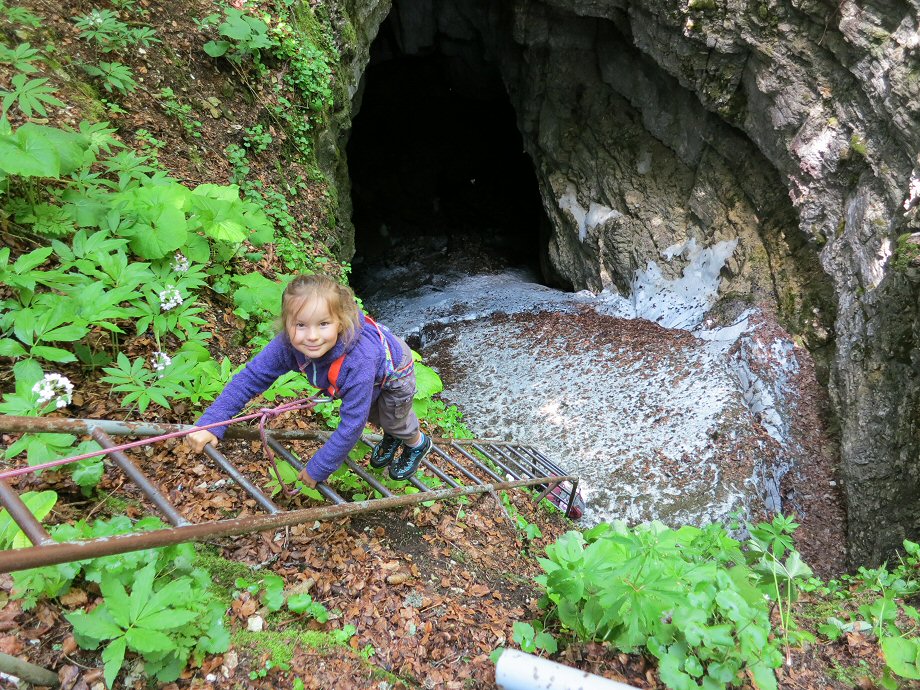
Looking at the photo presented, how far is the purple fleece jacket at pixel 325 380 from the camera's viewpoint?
233 centimetres

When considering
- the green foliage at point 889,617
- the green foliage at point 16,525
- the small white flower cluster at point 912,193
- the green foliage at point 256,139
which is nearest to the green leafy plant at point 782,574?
the green foliage at point 889,617

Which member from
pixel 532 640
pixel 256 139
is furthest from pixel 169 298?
pixel 256 139

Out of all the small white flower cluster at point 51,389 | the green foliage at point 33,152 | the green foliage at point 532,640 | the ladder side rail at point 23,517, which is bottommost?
the green foliage at point 532,640

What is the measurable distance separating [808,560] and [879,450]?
149cm

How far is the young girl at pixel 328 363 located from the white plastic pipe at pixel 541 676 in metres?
1.16

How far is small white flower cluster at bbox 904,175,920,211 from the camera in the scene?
551 cm

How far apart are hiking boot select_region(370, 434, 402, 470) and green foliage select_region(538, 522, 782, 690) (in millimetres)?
1226

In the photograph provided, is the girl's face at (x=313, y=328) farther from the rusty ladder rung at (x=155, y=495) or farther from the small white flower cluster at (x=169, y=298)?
the small white flower cluster at (x=169, y=298)

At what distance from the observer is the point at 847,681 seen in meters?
2.44

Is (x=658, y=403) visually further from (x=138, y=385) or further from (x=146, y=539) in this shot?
(x=146, y=539)

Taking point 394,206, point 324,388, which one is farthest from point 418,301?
point 324,388

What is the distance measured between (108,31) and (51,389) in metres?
4.56

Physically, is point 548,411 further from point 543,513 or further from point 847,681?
point 847,681

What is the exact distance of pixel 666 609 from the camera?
2111mm
